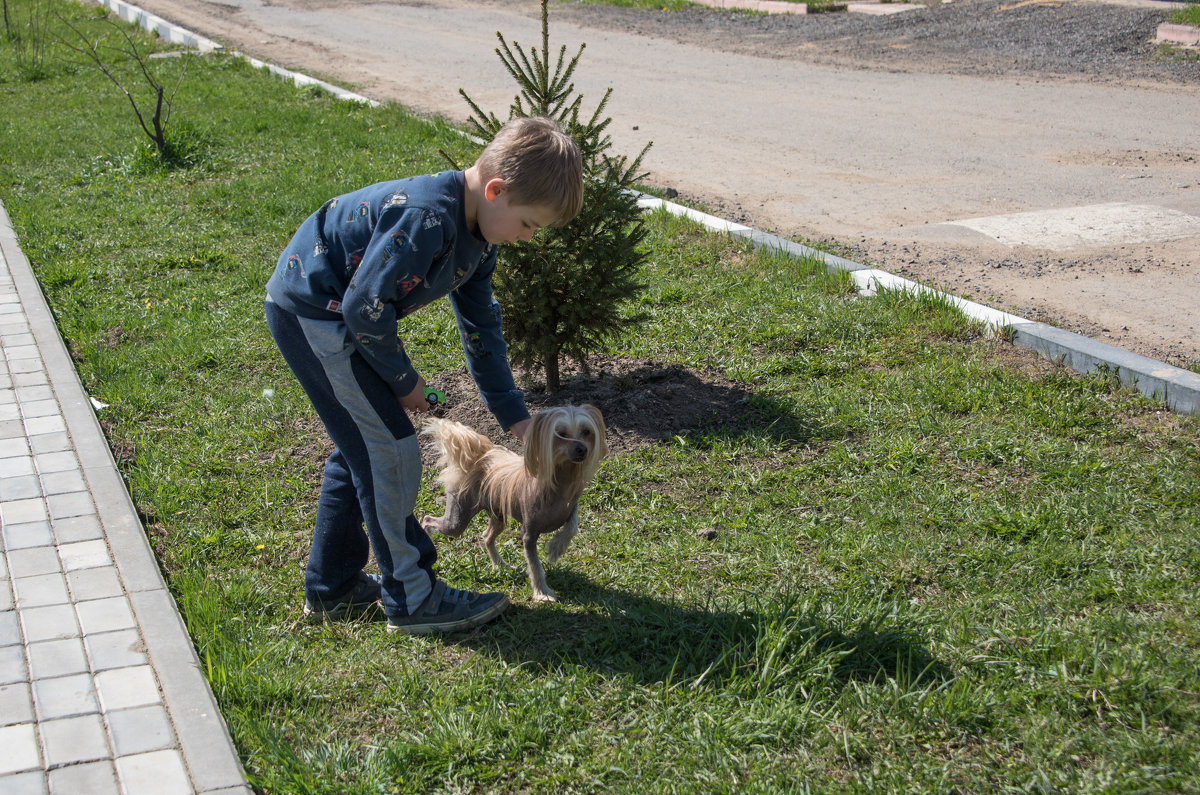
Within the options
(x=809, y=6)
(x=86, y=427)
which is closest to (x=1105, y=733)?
(x=86, y=427)

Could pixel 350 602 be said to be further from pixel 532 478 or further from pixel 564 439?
pixel 564 439

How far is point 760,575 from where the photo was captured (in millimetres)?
3594

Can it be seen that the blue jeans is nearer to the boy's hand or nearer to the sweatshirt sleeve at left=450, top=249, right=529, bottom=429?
the boy's hand

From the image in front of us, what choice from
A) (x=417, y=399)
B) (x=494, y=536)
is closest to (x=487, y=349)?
(x=417, y=399)

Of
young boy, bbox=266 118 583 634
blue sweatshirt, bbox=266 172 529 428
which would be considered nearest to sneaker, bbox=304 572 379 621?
young boy, bbox=266 118 583 634

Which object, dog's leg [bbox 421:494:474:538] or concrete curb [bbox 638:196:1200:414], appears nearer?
dog's leg [bbox 421:494:474:538]

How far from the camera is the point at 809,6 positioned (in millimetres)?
19203

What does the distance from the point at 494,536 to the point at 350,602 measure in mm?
575

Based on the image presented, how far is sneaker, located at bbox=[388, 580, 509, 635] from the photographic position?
334 centimetres

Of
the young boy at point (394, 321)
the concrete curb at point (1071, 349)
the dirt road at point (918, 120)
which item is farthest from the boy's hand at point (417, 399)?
the dirt road at point (918, 120)

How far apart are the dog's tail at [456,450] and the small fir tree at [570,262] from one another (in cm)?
130

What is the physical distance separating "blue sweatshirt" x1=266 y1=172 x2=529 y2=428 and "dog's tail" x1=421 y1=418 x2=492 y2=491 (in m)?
0.58

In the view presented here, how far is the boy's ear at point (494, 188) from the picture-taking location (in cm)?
288

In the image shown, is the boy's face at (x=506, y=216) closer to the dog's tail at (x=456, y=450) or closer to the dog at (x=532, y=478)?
the dog at (x=532, y=478)
